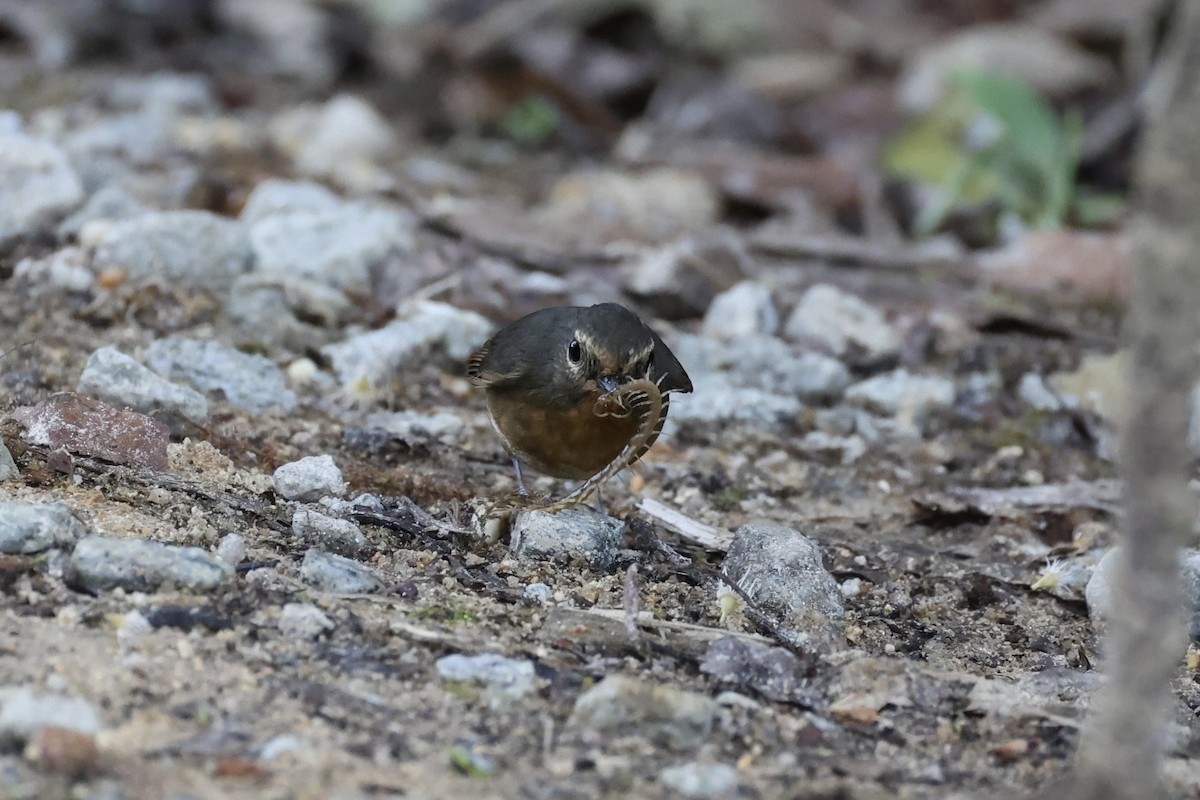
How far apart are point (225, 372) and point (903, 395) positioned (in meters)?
2.88

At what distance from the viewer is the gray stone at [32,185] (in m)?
6.34

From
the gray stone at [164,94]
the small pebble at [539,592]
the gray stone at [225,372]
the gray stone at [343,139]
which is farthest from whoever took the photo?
the gray stone at [164,94]

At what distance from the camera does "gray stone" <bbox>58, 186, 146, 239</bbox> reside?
21.0ft

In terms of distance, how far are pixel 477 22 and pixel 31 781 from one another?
9604 mm

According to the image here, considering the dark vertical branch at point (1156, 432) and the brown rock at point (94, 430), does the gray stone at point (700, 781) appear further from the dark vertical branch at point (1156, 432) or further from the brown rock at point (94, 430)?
the brown rock at point (94, 430)

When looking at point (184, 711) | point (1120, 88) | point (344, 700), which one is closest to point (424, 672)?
point (344, 700)

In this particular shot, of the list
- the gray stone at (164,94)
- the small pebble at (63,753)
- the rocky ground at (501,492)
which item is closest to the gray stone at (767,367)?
the rocky ground at (501,492)

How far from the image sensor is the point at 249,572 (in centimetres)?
359

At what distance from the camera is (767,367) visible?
647cm

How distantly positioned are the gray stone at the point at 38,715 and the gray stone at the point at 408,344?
2.87 meters

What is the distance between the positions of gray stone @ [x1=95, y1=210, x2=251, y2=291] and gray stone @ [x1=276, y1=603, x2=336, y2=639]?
9.93 feet

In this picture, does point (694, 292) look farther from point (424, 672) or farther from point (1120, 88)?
point (1120, 88)

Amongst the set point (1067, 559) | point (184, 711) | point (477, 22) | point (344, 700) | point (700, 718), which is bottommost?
point (184, 711)

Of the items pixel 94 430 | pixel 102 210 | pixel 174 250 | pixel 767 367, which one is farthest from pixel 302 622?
pixel 102 210
